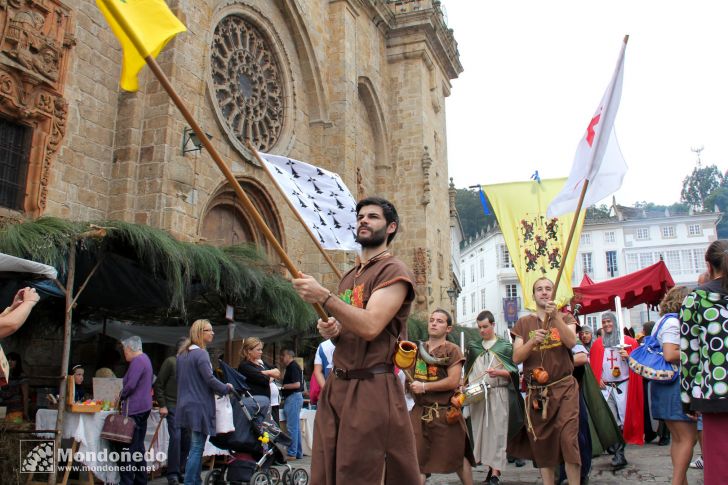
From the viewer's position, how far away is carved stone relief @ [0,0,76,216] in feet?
35.4

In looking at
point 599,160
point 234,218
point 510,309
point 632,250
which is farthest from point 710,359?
point 632,250

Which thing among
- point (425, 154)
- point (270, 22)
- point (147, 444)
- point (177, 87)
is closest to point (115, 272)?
point (147, 444)

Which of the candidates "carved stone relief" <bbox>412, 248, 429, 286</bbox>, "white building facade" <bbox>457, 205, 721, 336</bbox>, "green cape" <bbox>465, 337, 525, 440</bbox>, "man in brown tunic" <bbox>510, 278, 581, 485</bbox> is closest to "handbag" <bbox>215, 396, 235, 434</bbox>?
"green cape" <bbox>465, 337, 525, 440</bbox>

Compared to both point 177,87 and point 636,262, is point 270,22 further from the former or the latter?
point 636,262

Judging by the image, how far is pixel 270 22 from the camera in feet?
59.9

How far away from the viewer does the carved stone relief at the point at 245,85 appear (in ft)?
53.4

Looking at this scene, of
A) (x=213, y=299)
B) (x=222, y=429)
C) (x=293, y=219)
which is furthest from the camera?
(x=293, y=219)

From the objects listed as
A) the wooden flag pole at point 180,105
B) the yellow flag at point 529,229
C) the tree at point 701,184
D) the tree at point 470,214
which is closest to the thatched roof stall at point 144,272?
the yellow flag at point 529,229

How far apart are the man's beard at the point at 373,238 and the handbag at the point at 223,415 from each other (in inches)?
182

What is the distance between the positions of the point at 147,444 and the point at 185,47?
8.29 m

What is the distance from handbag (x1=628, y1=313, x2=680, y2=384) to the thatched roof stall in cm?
597

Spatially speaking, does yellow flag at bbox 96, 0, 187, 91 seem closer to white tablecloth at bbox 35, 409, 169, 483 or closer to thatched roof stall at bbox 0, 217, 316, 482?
thatched roof stall at bbox 0, 217, 316, 482

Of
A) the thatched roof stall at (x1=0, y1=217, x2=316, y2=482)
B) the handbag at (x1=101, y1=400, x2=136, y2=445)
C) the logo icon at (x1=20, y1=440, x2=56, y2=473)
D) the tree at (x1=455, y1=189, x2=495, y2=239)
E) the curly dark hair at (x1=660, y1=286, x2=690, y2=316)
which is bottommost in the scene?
the logo icon at (x1=20, y1=440, x2=56, y2=473)

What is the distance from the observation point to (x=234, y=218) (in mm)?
16438
